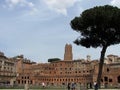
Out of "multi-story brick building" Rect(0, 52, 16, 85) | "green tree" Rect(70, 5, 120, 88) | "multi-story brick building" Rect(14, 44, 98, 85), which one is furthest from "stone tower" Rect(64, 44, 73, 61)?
"green tree" Rect(70, 5, 120, 88)

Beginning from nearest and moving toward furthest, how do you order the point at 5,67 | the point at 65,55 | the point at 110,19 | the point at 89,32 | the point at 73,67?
the point at 110,19
the point at 89,32
the point at 5,67
the point at 73,67
the point at 65,55

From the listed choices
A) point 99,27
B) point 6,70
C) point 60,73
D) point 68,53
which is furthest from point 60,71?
point 99,27

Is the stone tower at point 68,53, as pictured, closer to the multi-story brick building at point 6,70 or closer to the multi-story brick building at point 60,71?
the multi-story brick building at point 60,71

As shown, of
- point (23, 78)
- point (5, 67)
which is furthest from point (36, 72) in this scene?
point (5, 67)

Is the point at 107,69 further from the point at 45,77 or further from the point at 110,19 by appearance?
the point at 110,19

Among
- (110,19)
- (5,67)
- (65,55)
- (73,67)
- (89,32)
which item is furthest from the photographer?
(65,55)

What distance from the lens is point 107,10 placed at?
4250cm

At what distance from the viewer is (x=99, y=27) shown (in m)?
42.4

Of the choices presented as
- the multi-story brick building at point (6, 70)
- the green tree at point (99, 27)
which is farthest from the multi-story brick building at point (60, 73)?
the green tree at point (99, 27)

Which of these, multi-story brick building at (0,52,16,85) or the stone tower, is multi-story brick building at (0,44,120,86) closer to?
multi-story brick building at (0,52,16,85)

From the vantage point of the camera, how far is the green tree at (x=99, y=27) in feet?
137

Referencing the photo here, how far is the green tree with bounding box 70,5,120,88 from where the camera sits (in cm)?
4188

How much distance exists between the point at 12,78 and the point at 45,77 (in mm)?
19899

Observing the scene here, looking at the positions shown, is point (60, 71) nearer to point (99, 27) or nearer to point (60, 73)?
point (60, 73)
